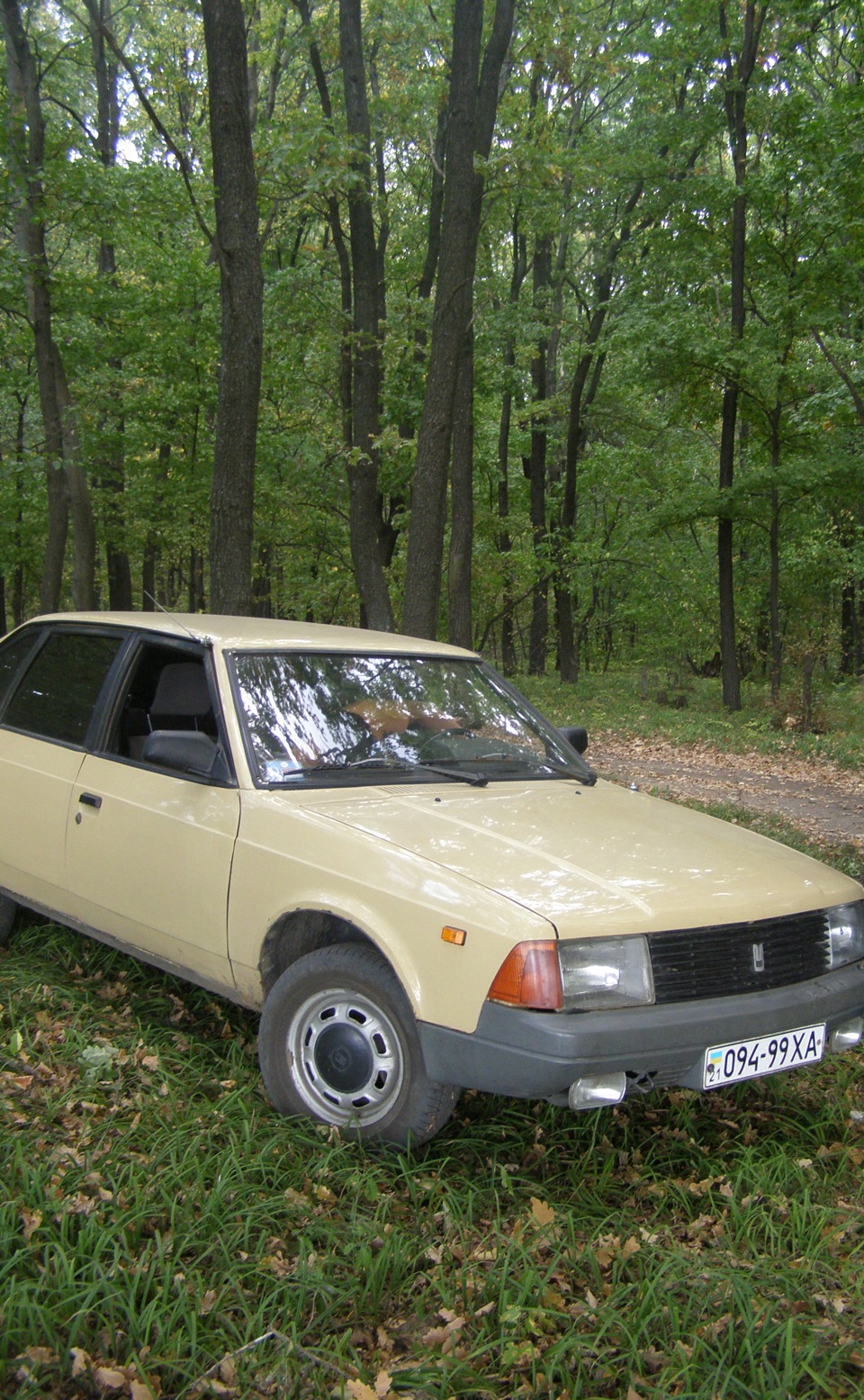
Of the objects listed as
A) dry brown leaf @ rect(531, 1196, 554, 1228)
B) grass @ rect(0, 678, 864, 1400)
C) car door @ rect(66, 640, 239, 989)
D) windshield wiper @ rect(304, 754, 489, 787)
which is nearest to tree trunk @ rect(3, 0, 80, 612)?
car door @ rect(66, 640, 239, 989)

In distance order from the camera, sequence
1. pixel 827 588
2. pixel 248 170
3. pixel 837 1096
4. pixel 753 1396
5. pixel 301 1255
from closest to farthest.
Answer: pixel 753 1396
pixel 301 1255
pixel 837 1096
pixel 248 170
pixel 827 588

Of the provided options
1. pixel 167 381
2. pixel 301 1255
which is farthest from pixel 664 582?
pixel 301 1255

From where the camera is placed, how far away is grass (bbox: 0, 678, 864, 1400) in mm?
2396

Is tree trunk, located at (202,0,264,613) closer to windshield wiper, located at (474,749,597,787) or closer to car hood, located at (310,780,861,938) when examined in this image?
windshield wiper, located at (474,749,597,787)

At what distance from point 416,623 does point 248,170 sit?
4.78 meters

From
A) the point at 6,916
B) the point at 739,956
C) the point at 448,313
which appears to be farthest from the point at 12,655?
the point at 448,313

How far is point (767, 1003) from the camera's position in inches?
125

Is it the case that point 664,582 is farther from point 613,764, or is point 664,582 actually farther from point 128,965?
point 128,965

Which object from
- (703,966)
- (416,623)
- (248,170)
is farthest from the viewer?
(416,623)

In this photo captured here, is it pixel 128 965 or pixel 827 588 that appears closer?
pixel 128 965

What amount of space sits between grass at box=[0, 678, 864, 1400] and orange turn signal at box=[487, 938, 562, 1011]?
0.63 metres

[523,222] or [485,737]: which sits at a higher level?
[523,222]

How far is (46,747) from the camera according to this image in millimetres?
4734

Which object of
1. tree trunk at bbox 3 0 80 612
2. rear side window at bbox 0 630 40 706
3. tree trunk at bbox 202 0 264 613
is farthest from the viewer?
tree trunk at bbox 3 0 80 612
